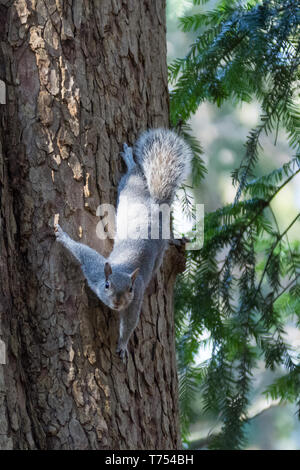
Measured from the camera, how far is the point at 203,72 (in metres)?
1.88

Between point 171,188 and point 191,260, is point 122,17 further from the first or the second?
point 191,260

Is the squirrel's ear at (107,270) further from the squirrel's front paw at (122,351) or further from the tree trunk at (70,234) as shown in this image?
the squirrel's front paw at (122,351)

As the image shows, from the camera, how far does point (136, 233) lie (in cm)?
157

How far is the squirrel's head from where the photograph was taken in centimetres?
136

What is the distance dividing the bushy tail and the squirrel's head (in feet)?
0.80

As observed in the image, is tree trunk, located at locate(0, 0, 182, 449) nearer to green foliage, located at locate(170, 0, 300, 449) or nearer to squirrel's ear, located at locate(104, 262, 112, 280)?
squirrel's ear, located at locate(104, 262, 112, 280)

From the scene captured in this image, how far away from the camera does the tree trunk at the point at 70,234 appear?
3.99 feet

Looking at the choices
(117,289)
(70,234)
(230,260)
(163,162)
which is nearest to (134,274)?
(117,289)

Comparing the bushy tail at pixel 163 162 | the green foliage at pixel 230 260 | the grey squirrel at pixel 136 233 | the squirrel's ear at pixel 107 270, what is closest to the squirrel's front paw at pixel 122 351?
the grey squirrel at pixel 136 233

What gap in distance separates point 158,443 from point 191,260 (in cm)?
76

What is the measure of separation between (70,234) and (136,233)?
282mm

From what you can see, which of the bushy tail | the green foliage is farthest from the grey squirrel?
the green foliage
